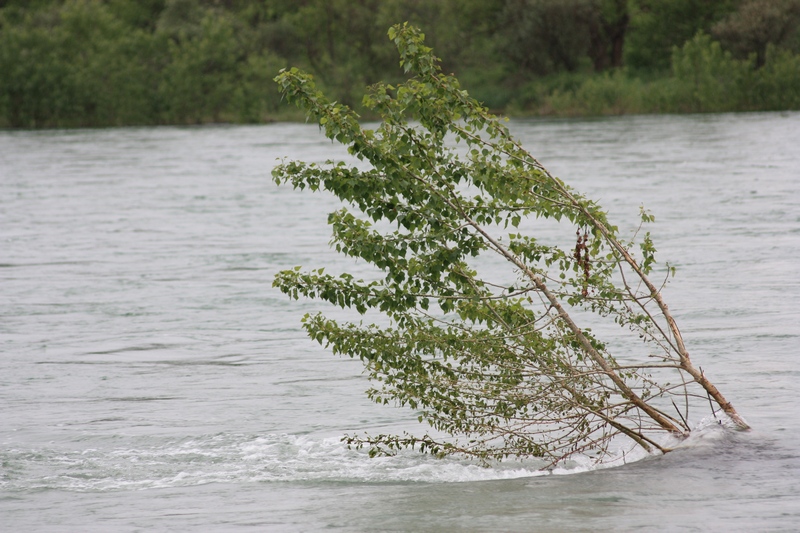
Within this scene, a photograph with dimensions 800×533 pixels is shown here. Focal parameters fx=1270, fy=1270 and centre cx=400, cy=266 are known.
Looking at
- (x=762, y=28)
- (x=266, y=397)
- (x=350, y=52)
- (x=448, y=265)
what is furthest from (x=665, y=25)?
(x=448, y=265)

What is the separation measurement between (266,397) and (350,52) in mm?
78202

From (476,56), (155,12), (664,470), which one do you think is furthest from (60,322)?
(155,12)

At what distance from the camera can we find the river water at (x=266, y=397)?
23.0ft

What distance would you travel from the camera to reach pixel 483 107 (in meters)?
7.97

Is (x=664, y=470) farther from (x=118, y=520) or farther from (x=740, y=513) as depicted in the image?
(x=118, y=520)

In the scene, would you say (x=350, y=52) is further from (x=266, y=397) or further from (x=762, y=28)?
(x=266, y=397)

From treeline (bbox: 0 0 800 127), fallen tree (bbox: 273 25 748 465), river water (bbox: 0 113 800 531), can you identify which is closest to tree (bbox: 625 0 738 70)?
treeline (bbox: 0 0 800 127)

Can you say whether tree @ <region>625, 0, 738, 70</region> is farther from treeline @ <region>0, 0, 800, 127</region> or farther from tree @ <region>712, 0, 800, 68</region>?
tree @ <region>712, 0, 800, 68</region>

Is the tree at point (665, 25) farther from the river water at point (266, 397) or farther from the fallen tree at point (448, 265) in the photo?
the fallen tree at point (448, 265)

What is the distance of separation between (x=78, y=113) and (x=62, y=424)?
232 ft

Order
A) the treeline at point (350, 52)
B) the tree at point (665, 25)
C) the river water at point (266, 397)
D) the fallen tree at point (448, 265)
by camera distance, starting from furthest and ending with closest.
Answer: the tree at point (665, 25) < the treeline at point (350, 52) < the fallen tree at point (448, 265) < the river water at point (266, 397)

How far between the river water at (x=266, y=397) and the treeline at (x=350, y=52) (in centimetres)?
4769

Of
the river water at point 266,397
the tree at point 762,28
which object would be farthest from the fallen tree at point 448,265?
the tree at point 762,28

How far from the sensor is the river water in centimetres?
702
